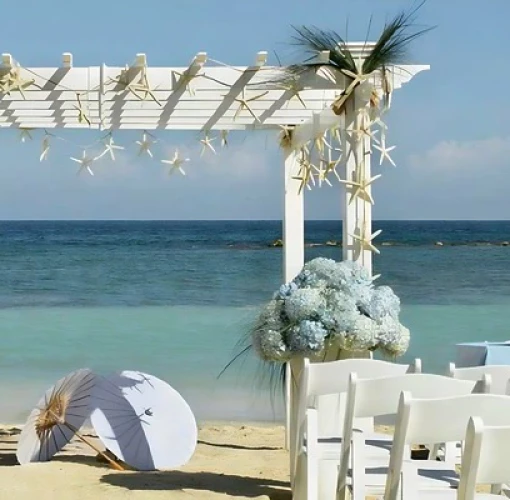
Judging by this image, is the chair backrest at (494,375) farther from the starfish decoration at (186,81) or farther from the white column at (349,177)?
the starfish decoration at (186,81)

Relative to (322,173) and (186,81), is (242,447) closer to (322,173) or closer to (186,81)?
(322,173)

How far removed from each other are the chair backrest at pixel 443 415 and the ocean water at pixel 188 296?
9.53 feet

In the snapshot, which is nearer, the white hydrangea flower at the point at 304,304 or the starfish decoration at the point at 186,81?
the white hydrangea flower at the point at 304,304

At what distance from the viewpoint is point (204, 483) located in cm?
659

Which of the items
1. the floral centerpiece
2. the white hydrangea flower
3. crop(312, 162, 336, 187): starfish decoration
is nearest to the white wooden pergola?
crop(312, 162, 336, 187): starfish decoration

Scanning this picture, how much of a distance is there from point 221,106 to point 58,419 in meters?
2.18

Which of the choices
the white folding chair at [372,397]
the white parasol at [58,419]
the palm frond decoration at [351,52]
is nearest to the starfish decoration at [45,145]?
the white parasol at [58,419]

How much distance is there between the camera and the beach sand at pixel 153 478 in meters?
6.17

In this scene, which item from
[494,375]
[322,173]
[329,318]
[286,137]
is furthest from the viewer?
[286,137]

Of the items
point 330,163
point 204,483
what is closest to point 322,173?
point 330,163

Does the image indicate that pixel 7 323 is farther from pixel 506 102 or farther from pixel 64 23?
pixel 506 102

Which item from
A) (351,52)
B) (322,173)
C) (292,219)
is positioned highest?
(351,52)

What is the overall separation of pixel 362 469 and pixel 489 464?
1390 mm

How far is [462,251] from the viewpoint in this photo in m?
30.6
